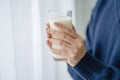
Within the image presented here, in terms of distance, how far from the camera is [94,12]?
0.85m

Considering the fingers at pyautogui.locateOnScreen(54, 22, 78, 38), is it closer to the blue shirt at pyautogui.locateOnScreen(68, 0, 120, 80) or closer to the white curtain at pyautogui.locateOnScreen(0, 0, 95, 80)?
the blue shirt at pyautogui.locateOnScreen(68, 0, 120, 80)

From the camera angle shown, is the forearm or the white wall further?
the white wall

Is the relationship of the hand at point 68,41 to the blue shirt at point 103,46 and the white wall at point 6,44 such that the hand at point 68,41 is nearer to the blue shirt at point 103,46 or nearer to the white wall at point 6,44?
the blue shirt at point 103,46

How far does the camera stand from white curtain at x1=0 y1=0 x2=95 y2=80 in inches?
44.8

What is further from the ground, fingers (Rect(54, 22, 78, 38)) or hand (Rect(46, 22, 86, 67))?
fingers (Rect(54, 22, 78, 38))

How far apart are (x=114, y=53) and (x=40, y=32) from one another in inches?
23.4

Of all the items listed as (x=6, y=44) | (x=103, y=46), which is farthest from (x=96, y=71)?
(x=6, y=44)

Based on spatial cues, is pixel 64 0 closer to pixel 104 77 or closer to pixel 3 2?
pixel 3 2

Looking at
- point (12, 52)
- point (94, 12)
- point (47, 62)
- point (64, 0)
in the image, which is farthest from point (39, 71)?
point (94, 12)

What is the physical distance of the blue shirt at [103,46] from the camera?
2.19ft

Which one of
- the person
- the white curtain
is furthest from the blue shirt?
the white curtain

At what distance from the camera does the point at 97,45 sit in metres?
0.79

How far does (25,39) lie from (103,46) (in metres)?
0.54

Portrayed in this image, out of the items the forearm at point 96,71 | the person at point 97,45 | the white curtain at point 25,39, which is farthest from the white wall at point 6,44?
the forearm at point 96,71
